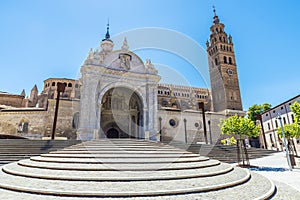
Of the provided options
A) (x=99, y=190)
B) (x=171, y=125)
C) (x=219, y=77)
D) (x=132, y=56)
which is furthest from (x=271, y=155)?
(x=219, y=77)

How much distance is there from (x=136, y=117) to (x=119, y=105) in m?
2.85

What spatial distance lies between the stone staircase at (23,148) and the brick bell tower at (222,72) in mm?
37817

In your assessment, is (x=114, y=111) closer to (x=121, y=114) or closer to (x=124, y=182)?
(x=121, y=114)

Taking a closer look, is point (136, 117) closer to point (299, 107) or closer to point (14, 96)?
point (299, 107)

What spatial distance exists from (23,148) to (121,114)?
40.9ft

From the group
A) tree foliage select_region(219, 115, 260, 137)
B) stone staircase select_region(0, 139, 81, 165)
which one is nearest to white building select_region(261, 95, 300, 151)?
tree foliage select_region(219, 115, 260, 137)

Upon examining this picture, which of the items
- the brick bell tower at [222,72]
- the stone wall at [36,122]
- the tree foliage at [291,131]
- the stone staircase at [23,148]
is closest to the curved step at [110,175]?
the stone staircase at [23,148]

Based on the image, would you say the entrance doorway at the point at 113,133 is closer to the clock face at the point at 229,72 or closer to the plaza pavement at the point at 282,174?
the plaza pavement at the point at 282,174

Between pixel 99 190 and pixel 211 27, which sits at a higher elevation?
pixel 211 27

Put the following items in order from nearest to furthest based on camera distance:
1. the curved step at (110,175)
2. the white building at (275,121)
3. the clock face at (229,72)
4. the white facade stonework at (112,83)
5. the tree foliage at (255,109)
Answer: the curved step at (110,175) < the white facade stonework at (112,83) < the white building at (275,121) < the tree foliage at (255,109) < the clock face at (229,72)

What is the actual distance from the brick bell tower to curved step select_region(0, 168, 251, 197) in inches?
1533

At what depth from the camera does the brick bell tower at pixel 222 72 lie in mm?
43094

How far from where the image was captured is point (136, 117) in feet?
75.7

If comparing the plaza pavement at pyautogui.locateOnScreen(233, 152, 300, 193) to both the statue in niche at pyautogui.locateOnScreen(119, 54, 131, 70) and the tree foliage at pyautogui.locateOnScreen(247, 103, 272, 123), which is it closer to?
the statue in niche at pyautogui.locateOnScreen(119, 54, 131, 70)
